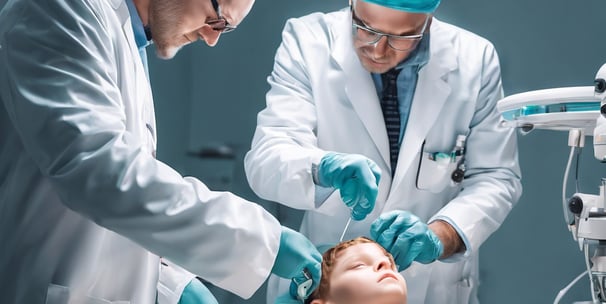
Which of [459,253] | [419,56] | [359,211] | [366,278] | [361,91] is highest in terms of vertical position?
[419,56]

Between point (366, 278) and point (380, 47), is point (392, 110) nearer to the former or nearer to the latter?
point (380, 47)

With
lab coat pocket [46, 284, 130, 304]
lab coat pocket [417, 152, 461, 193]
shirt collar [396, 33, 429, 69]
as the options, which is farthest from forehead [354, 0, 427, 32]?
lab coat pocket [46, 284, 130, 304]

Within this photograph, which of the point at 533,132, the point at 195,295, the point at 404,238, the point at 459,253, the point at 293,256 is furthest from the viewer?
the point at 533,132

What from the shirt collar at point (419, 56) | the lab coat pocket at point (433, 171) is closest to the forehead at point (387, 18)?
the shirt collar at point (419, 56)

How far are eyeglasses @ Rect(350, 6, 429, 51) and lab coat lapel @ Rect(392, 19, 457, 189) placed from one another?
0.45 ft

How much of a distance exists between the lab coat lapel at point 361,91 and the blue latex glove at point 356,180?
0.41 m

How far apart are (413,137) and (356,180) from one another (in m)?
0.52

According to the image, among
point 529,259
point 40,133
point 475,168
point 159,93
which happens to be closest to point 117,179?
point 40,133

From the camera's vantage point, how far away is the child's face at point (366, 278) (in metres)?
1.70

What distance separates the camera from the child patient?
67.2 inches

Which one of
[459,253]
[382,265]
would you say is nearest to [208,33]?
[382,265]

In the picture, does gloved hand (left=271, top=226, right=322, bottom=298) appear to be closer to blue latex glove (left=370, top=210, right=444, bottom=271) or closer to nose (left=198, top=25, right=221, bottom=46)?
nose (left=198, top=25, right=221, bottom=46)

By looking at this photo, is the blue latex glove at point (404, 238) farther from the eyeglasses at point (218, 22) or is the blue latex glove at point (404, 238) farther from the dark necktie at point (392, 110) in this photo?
the eyeglasses at point (218, 22)

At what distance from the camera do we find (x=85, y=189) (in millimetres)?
1099
